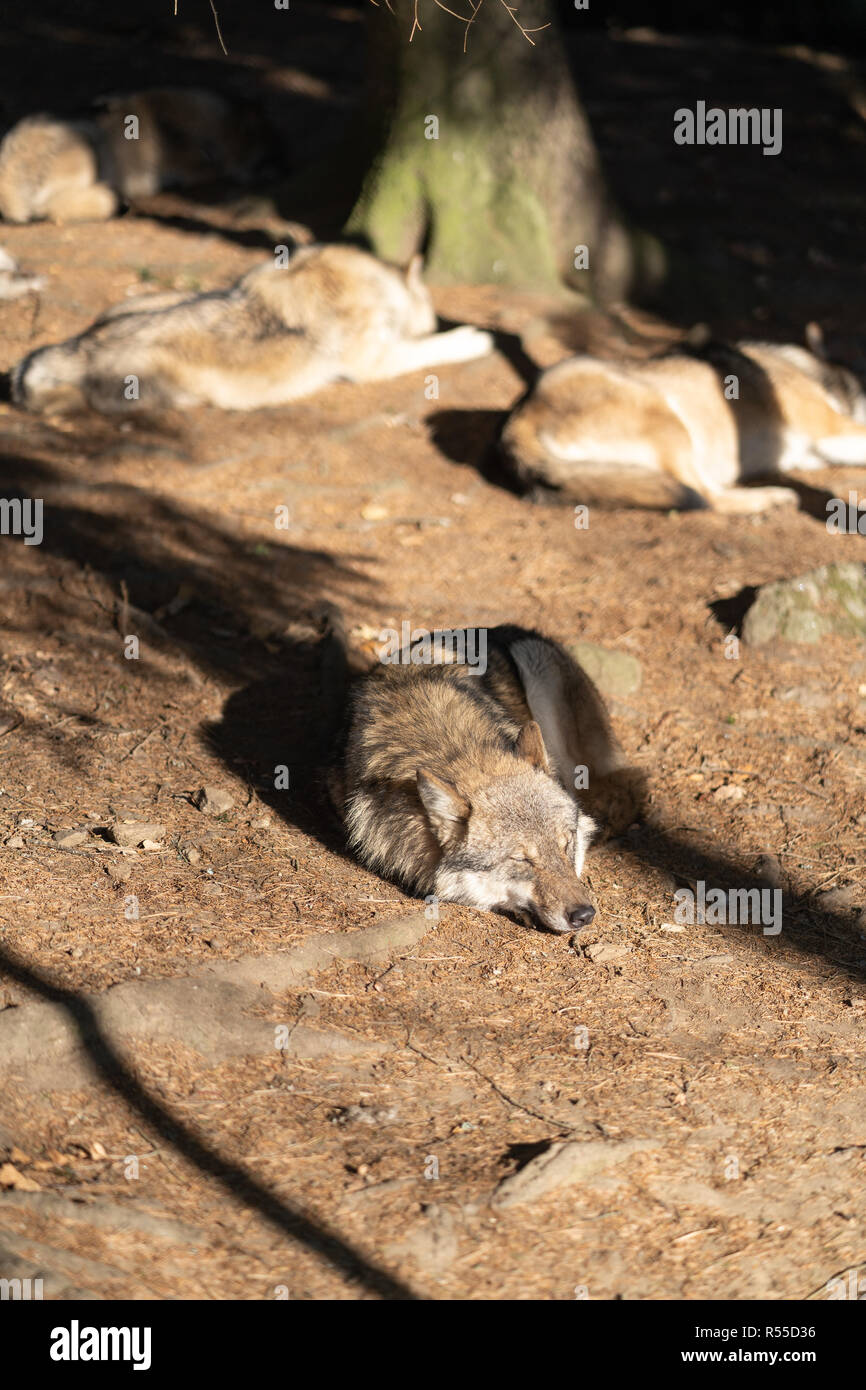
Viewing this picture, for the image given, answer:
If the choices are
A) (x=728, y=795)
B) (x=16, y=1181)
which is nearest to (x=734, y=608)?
(x=728, y=795)

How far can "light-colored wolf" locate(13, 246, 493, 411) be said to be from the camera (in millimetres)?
9594

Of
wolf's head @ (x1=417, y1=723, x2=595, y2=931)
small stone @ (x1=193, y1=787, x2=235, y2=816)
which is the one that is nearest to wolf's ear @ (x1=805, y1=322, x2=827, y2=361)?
wolf's head @ (x1=417, y1=723, x2=595, y2=931)

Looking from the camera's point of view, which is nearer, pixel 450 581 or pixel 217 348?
pixel 450 581

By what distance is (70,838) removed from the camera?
500 centimetres

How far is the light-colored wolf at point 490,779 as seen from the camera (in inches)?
196

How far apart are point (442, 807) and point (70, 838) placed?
154 cm

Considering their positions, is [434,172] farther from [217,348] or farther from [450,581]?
[450,581]

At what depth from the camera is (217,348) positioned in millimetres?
9891

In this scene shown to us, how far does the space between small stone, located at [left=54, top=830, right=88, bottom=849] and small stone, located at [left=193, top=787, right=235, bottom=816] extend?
577 millimetres
